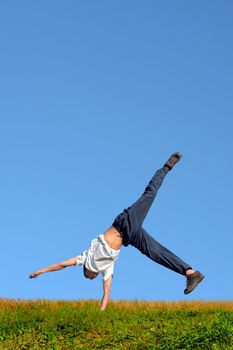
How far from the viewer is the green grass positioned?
38.0 ft

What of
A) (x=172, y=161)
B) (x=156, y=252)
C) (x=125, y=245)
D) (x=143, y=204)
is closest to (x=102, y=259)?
(x=125, y=245)

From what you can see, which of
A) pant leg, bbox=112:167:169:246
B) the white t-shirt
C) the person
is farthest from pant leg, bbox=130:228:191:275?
the white t-shirt

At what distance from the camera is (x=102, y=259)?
13500 mm

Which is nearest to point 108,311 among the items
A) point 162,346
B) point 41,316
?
point 41,316

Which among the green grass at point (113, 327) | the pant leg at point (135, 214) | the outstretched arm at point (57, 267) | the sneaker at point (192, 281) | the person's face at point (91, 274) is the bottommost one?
the green grass at point (113, 327)

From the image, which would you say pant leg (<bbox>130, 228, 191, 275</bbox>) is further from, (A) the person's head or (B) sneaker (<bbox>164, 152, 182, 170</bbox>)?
(B) sneaker (<bbox>164, 152, 182, 170</bbox>)

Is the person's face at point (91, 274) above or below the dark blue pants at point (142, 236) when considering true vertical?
below

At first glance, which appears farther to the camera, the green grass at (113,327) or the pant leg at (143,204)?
the pant leg at (143,204)

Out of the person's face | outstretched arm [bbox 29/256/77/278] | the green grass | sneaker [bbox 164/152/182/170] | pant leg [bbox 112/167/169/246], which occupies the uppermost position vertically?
sneaker [bbox 164/152/182/170]

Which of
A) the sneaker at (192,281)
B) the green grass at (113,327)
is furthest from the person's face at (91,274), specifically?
the sneaker at (192,281)

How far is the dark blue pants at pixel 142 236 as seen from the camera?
1345 centimetres

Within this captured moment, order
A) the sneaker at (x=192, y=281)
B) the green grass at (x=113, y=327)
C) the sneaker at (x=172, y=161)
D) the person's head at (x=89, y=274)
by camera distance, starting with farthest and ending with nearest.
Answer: the sneaker at (x=172, y=161)
the person's head at (x=89, y=274)
the sneaker at (x=192, y=281)
the green grass at (x=113, y=327)

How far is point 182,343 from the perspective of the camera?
11.4 meters

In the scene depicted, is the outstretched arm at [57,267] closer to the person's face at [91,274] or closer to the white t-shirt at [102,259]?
the white t-shirt at [102,259]
